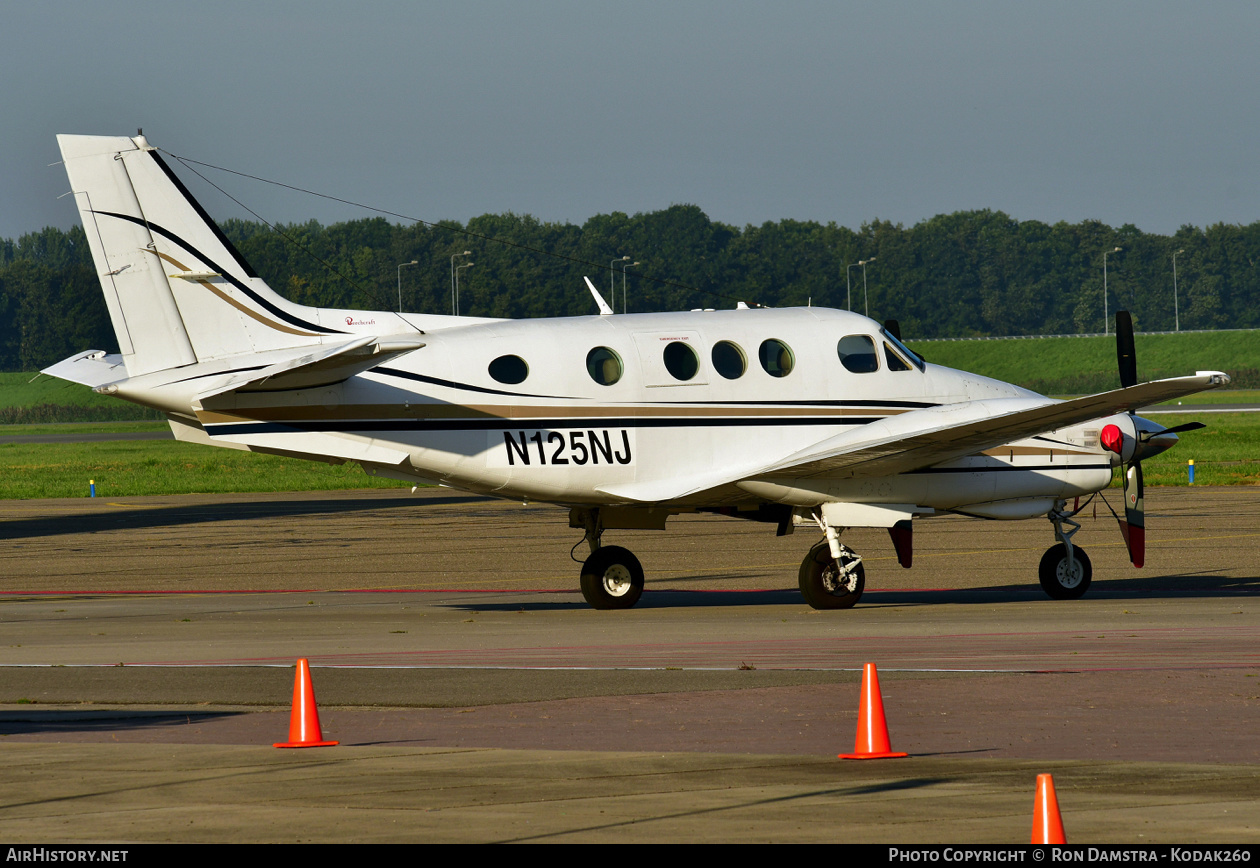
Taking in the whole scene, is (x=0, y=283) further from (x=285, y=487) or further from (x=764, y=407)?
(x=764, y=407)

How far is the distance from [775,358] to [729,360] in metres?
0.65

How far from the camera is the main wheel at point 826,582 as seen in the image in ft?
64.0

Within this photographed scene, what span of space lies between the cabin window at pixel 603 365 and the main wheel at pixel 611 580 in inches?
96.6

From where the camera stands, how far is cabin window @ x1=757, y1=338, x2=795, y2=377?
20.0 meters

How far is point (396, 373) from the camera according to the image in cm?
1869

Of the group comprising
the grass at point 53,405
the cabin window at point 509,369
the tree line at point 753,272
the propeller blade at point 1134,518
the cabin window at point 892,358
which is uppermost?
the tree line at point 753,272

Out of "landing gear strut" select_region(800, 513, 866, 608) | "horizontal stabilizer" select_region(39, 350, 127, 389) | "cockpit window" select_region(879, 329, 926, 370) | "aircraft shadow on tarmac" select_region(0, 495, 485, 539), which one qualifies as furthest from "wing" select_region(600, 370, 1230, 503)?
"aircraft shadow on tarmac" select_region(0, 495, 485, 539)

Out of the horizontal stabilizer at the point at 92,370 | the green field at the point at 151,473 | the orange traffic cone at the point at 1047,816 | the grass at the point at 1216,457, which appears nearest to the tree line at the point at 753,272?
the green field at the point at 151,473

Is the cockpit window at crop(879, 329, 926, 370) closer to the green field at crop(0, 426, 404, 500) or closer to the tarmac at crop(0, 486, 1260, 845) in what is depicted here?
the tarmac at crop(0, 486, 1260, 845)

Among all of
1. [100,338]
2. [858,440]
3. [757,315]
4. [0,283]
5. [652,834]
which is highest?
[0,283]

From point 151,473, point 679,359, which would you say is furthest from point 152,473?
point 679,359

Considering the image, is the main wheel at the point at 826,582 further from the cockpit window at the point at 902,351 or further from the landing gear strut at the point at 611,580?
the cockpit window at the point at 902,351

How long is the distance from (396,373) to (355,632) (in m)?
3.21

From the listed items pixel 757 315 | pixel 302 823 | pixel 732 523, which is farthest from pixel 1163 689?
pixel 732 523
